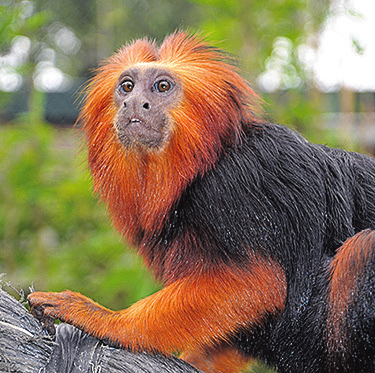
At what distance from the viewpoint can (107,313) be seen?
156 centimetres

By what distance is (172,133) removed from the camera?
1612mm

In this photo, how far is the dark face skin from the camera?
1.62 meters

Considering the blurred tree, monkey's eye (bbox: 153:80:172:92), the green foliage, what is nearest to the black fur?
monkey's eye (bbox: 153:80:172:92)

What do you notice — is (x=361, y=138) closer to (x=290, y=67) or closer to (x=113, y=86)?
(x=290, y=67)

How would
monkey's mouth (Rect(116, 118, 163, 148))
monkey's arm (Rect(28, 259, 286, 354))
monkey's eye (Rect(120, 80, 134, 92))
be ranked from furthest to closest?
monkey's eye (Rect(120, 80, 134, 92)) < monkey's mouth (Rect(116, 118, 163, 148)) < monkey's arm (Rect(28, 259, 286, 354))

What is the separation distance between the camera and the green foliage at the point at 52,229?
329cm

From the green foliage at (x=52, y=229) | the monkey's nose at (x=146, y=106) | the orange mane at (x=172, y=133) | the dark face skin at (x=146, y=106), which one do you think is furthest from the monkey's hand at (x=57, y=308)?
the green foliage at (x=52, y=229)

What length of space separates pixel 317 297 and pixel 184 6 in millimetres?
5834

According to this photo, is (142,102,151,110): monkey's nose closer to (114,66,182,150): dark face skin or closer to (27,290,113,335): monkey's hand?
(114,66,182,150): dark face skin

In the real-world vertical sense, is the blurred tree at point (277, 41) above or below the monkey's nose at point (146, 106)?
above

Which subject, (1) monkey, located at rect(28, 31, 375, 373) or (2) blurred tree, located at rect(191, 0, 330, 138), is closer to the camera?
(1) monkey, located at rect(28, 31, 375, 373)

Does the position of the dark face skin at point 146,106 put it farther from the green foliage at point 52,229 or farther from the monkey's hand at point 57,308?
the green foliage at point 52,229

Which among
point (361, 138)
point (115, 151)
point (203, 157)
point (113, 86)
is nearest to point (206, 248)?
point (203, 157)

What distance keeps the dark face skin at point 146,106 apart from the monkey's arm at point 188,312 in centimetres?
49
